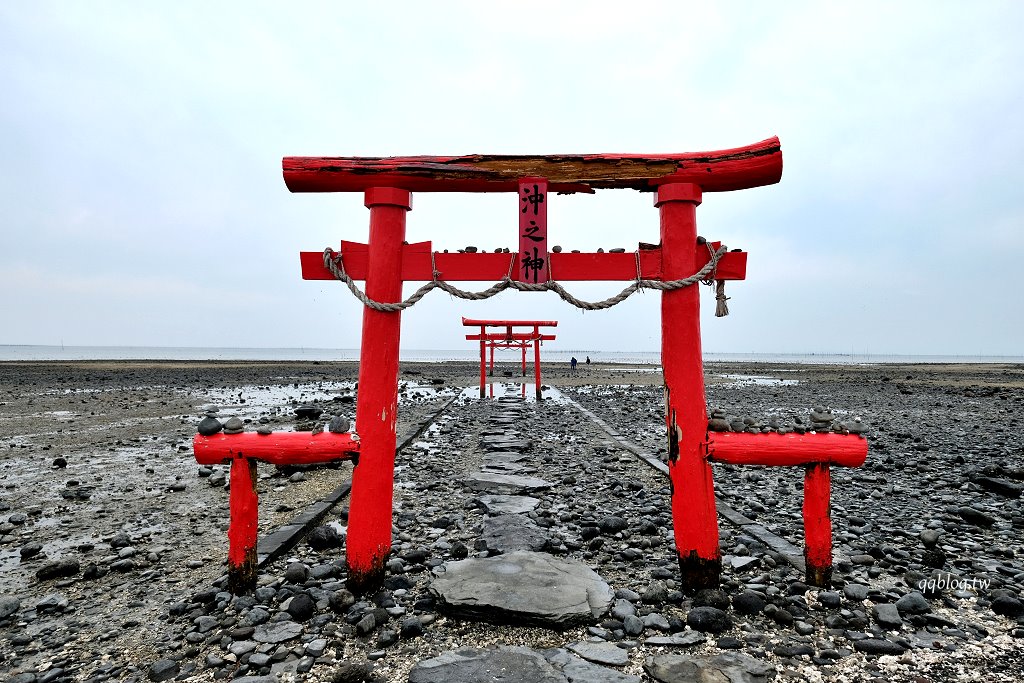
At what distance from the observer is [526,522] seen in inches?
200

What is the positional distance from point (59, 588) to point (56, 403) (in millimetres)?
18228

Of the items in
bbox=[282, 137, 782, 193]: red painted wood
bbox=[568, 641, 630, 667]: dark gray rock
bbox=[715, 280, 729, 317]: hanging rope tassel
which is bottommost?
bbox=[568, 641, 630, 667]: dark gray rock

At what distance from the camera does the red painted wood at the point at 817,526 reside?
344cm

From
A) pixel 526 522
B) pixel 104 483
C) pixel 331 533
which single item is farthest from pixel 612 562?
pixel 104 483

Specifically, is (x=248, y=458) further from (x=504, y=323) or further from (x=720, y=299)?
(x=504, y=323)

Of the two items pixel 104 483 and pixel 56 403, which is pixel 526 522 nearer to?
pixel 104 483

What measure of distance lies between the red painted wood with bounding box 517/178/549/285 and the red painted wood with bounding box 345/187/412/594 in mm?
897

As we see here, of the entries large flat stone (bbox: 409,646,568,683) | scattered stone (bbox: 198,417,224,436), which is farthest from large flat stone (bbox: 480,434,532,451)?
large flat stone (bbox: 409,646,568,683)

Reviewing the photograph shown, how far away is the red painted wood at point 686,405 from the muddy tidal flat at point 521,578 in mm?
221

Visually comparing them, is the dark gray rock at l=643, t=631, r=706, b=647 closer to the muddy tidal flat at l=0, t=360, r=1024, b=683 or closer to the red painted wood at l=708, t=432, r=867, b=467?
the muddy tidal flat at l=0, t=360, r=1024, b=683

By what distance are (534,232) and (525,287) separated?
42 centimetres

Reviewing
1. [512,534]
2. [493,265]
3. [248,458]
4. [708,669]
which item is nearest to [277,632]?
[248,458]

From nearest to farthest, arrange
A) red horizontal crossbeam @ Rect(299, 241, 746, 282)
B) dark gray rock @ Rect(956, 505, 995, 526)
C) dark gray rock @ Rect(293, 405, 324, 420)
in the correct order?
red horizontal crossbeam @ Rect(299, 241, 746, 282) → dark gray rock @ Rect(956, 505, 995, 526) → dark gray rock @ Rect(293, 405, 324, 420)

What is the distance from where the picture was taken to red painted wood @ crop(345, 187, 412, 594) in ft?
11.8
